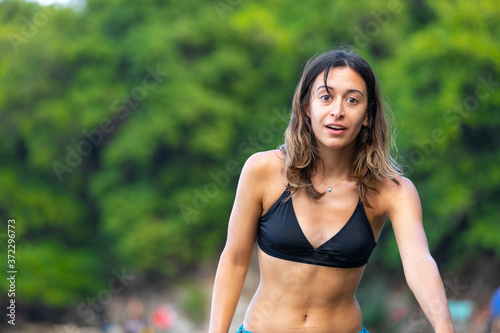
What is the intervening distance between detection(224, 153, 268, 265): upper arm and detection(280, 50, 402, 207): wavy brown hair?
0.37 ft

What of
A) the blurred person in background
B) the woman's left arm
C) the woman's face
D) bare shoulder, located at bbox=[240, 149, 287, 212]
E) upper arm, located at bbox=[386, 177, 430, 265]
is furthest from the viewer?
the blurred person in background

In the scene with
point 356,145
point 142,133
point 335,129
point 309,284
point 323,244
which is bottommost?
point 142,133

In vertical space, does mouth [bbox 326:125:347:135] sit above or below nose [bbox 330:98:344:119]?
below

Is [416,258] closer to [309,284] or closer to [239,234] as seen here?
[309,284]

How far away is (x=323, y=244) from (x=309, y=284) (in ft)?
0.54

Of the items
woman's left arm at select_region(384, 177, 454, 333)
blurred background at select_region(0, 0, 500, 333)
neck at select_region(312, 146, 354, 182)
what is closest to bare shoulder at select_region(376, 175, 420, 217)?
woman's left arm at select_region(384, 177, 454, 333)

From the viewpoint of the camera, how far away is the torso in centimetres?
287

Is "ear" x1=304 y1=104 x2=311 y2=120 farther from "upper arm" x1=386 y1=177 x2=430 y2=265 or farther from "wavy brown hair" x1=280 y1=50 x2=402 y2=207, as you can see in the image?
"upper arm" x1=386 y1=177 x2=430 y2=265

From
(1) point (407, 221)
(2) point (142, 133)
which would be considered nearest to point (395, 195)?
(1) point (407, 221)

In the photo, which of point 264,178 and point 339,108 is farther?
point 264,178

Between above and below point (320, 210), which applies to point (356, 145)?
above

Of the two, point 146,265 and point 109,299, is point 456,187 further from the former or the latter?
point 109,299

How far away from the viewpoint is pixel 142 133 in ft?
81.0

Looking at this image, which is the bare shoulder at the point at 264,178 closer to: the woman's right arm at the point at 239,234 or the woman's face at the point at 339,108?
the woman's right arm at the point at 239,234
